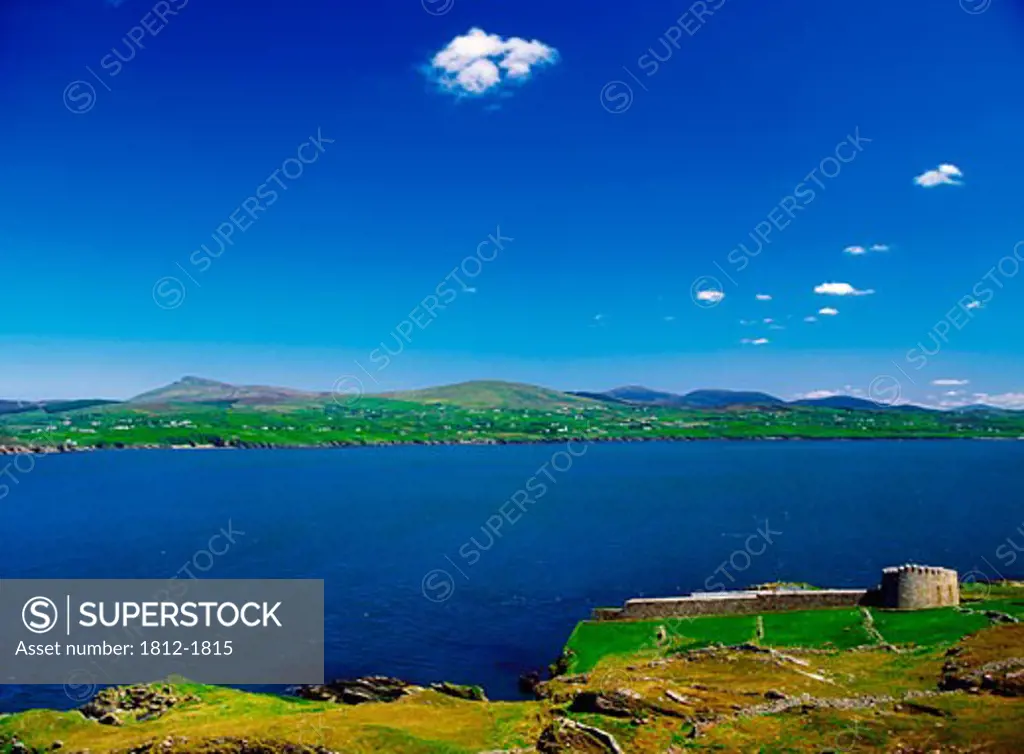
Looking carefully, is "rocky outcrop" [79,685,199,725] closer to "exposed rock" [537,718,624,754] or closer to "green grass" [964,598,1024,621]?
"exposed rock" [537,718,624,754]

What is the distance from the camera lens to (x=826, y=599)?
53.2 metres

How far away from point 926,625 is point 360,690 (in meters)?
34.8

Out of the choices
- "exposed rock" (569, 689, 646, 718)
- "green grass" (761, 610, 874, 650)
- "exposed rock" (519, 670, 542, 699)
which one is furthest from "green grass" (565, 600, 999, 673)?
"exposed rock" (569, 689, 646, 718)

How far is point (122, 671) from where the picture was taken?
5609cm

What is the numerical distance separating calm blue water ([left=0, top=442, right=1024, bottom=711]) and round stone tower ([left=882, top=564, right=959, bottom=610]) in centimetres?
2525

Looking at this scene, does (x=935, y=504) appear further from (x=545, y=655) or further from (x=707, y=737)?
(x=707, y=737)

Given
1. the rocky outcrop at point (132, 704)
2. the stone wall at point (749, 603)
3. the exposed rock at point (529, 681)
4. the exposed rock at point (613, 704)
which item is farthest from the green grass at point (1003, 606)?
the rocky outcrop at point (132, 704)

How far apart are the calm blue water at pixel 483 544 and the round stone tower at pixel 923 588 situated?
82.8ft

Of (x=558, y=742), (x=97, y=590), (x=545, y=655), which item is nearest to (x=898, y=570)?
(x=545, y=655)

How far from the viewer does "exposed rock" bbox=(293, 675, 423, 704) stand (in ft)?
156

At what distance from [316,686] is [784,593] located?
33176 millimetres

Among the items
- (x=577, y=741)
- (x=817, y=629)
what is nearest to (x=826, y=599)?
(x=817, y=629)

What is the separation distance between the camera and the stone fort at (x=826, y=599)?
1951 inches

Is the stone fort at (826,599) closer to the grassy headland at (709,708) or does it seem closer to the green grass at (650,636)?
the green grass at (650,636)
